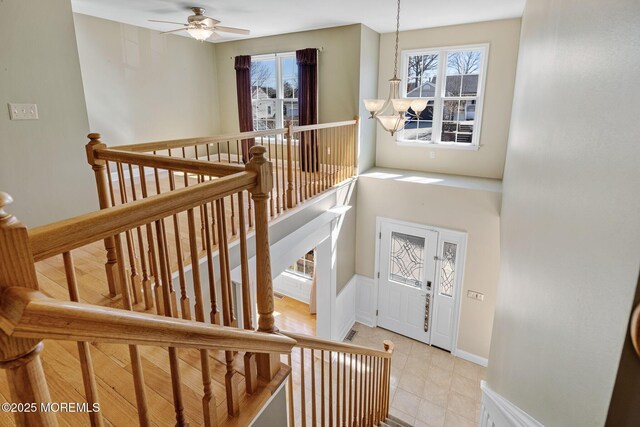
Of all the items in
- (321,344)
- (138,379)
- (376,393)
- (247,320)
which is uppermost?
(138,379)

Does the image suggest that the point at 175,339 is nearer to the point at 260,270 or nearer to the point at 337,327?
the point at 260,270

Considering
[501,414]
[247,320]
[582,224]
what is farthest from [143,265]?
[501,414]

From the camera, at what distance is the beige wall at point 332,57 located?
5402 mm

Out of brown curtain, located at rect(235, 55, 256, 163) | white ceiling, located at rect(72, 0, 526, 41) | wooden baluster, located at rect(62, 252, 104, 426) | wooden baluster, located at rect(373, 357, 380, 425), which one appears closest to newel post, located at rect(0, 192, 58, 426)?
wooden baluster, located at rect(62, 252, 104, 426)

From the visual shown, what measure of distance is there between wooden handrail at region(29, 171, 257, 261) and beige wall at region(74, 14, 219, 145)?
189 inches

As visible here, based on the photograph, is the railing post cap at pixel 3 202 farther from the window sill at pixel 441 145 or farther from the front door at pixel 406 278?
the window sill at pixel 441 145

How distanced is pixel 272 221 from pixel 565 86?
2.79 meters

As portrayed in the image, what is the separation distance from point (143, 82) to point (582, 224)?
20.1 feet

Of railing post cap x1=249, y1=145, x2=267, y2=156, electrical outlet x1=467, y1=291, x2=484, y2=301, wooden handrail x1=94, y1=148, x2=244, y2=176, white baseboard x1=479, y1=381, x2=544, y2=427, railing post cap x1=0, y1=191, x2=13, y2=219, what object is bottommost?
electrical outlet x1=467, y1=291, x2=484, y2=301

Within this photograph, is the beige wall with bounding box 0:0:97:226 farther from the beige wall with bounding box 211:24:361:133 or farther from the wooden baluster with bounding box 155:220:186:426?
the beige wall with bounding box 211:24:361:133

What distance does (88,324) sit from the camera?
710mm

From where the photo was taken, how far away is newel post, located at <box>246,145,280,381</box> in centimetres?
141

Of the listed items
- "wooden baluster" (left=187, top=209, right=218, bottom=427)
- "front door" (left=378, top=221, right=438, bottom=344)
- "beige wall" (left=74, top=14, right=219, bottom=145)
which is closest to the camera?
"wooden baluster" (left=187, top=209, right=218, bottom=427)

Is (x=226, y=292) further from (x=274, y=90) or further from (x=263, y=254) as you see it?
(x=274, y=90)
